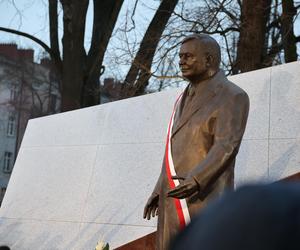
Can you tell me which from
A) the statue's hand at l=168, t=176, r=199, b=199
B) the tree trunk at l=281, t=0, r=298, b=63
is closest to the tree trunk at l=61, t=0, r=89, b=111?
the tree trunk at l=281, t=0, r=298, b=63

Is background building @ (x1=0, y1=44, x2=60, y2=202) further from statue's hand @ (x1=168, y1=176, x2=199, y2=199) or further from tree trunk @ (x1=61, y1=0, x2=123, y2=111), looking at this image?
statue's hand @ (x1=168, y1=176, x2=199, y2=199)

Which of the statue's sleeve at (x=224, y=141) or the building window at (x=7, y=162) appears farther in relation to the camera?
the building window at (x=7, y=162)

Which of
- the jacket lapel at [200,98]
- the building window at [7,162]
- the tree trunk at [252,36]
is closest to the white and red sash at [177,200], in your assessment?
the jacket lapel at [200,98]

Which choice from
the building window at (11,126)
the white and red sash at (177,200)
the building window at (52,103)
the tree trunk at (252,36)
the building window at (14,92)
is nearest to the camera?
the white and red sash at (177,200)

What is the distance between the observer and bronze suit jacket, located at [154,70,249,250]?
3750 millimetres

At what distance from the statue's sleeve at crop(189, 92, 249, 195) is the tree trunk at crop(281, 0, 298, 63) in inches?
346

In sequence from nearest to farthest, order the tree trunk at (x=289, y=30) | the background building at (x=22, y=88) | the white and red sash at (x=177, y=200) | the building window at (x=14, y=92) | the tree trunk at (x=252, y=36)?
the white and red sash at (x=177, y=200), the tree trunk at (x=252, y=36), the tree trunk at (x=289, y=30), the background building at (x=22, y=88), the building window at (x=14, y=92)

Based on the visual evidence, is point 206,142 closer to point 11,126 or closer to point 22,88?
point 22,88

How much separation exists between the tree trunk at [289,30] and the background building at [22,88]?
2875cm

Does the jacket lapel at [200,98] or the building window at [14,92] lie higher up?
the building window at [14,92]

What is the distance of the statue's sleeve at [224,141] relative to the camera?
3691 millimetres

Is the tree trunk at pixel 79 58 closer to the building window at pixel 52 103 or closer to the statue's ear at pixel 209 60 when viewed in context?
the statue's ear at pixel 209 60

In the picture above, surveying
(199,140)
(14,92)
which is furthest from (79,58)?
(14,92)

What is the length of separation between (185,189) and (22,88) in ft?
133
